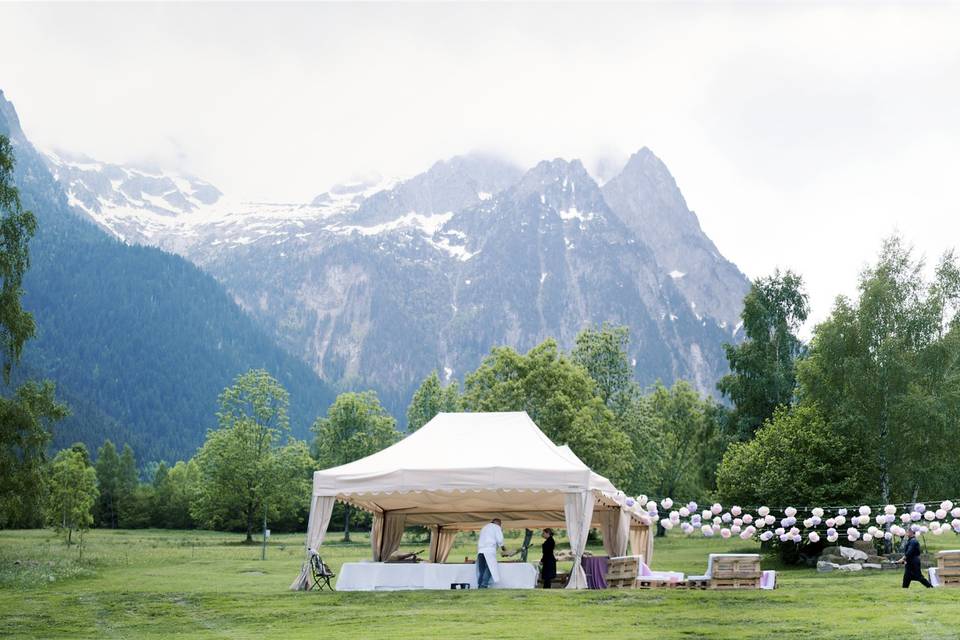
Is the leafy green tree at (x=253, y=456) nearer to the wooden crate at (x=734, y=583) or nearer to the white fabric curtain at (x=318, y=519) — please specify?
the white fabric curtain at (x=318, y=519)

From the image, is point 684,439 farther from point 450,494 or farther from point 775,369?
point 450,494

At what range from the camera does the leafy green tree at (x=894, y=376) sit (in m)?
27.1

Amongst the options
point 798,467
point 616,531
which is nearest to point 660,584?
point 616,531

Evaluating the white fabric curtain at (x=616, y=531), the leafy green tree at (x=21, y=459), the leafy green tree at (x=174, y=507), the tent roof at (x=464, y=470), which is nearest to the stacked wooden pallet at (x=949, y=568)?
the tent roof at (x=464, y=470)

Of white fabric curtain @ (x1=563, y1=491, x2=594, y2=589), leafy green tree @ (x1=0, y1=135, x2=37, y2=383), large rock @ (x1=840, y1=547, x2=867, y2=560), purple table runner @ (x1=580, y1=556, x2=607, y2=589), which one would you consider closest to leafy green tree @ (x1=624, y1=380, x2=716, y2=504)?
large rock @ (x1=840, y1=547, x2=867, y2=560)

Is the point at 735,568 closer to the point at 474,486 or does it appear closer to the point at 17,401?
the point at 474,486

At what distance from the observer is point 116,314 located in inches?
5886

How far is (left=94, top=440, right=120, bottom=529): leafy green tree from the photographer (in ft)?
232

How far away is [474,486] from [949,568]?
8.43m

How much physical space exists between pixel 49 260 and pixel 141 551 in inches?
4869

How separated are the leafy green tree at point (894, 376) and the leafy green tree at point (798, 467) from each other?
0.45 m

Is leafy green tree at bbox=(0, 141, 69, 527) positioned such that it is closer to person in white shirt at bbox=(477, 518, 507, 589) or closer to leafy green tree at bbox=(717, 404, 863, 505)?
person in white shirt at bbox=(477, 518, 507, 589)

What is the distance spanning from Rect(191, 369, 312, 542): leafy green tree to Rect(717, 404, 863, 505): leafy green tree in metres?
21.4

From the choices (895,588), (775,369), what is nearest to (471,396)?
(775,369)
